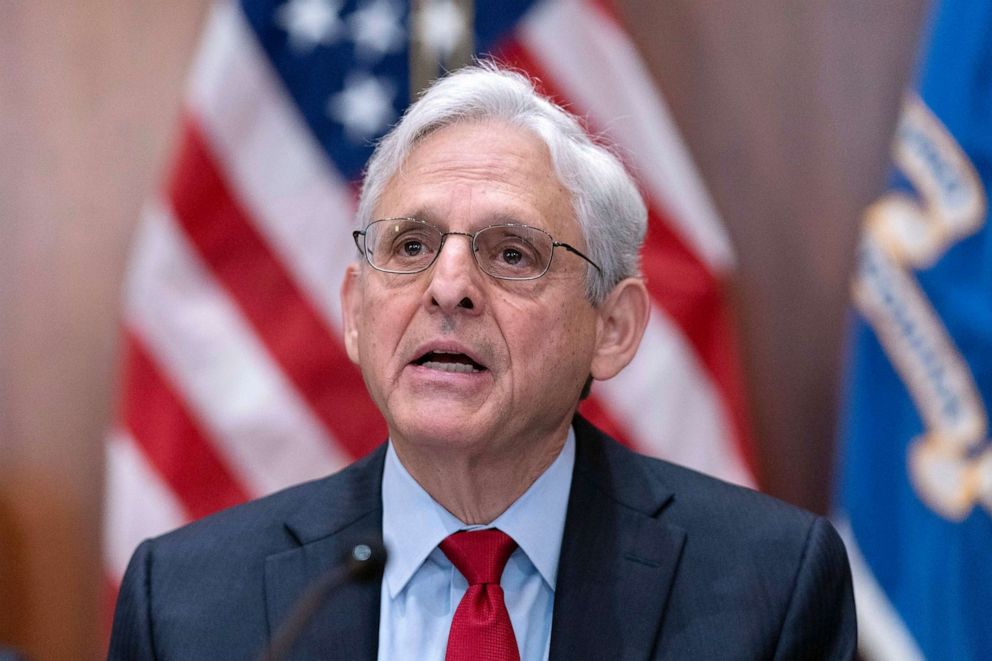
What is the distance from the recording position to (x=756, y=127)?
2.84 metres

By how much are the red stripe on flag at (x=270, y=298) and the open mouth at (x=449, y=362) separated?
43.2 inches

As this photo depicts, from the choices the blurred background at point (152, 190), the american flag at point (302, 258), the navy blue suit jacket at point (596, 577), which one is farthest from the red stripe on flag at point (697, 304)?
the navy blue suit jacket at point (596, 577)

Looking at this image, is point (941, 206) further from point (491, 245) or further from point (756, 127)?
point (491, 245)

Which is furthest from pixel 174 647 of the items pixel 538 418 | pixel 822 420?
pixel 822 420

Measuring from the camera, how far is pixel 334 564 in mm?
1842

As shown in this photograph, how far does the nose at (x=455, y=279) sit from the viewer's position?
1687 millimetres

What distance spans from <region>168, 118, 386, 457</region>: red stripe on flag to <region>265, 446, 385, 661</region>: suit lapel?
799mm

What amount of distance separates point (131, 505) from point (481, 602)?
4.33 ft

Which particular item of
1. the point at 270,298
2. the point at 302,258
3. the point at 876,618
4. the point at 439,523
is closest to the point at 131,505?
the point at 270,298

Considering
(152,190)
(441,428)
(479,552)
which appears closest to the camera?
(441,428)

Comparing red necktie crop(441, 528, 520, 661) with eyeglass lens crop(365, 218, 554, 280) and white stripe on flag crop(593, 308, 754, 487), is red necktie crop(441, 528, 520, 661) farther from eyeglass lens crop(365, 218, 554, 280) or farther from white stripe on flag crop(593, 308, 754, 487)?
white stripe on flag crop(593, 308, 754, 487)

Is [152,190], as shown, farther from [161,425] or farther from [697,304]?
[697,304]

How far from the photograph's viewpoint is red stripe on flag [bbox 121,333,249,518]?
273cm

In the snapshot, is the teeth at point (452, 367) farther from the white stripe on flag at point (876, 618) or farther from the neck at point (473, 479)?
the white stripe on flag at point (876, 618)
